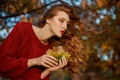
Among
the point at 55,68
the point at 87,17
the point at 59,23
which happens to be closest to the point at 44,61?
the point at 55,68

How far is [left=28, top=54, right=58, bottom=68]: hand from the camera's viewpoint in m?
4.26

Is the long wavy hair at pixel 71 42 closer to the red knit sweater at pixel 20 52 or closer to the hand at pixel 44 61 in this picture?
the red knit sweater at pixel 20 52

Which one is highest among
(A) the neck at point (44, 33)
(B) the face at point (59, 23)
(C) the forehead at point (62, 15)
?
(C) the forehead at point (62, 15)

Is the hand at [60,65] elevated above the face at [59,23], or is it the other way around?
the face at [59,23]

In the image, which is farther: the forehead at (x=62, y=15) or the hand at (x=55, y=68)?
the forehead at (x=62, y=15)

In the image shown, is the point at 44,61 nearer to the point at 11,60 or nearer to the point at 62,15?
the point at 11,60

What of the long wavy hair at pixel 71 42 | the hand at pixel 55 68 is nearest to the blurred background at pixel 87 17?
the long wavy hair at pixel 71 42

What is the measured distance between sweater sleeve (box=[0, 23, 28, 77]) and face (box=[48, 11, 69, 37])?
1.18ft

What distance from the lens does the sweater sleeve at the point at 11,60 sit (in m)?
4.35

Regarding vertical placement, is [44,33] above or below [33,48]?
above

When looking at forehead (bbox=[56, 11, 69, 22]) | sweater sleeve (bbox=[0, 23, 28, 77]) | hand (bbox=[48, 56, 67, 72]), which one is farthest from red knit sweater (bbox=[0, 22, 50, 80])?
forehead (bbox=[56, 11, 69, 22])

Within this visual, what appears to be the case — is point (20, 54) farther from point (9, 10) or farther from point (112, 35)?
point (112, 35)

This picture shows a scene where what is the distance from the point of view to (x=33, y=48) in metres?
4.52

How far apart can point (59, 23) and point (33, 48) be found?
1.12 ft
